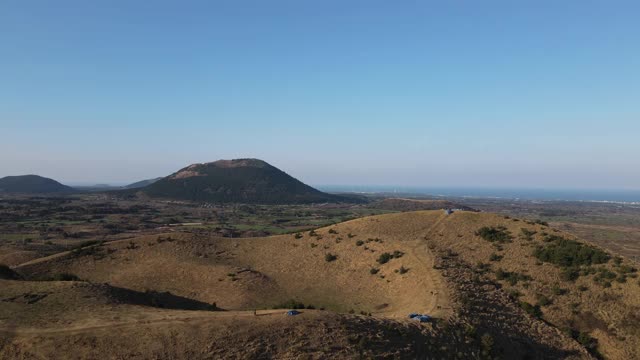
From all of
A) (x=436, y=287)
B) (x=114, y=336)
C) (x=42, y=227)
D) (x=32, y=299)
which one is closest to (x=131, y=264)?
(x=32, y=299)

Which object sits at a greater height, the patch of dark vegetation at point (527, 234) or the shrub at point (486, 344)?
the patch of dark vegetation at point (527, 234)

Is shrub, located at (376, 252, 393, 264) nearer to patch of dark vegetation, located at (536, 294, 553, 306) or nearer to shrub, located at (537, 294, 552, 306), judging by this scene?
patch of dark vegetation, located at (536, 294, 553, 306)

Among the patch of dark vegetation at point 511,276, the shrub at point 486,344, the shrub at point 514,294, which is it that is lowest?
the shrub at point 486,344

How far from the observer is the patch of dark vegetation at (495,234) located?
6788 centimetres

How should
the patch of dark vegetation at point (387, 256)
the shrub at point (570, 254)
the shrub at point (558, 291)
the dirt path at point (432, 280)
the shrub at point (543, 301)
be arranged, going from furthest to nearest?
1. the patch of dark vegetation at point (387, 256)
2. the shrub at point (570, 254)
3. the shrub at point (558, 291)
4. the shrub at point (543, 301)
5. the dirt path at point (432, 280)

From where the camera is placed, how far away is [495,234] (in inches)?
2744

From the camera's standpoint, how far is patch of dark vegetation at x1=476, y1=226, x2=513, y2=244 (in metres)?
67.9

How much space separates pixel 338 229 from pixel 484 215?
26.0m

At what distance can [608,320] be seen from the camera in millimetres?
47750

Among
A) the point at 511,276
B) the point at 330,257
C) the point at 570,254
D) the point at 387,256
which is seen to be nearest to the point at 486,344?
the point at 511,276

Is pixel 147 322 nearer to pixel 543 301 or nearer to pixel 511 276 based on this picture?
pixel 543 301

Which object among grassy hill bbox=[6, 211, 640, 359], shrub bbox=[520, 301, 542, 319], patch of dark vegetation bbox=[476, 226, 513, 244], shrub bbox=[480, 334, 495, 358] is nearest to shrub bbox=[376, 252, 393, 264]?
grassy hill bbox=[6, 211, 640, 359]

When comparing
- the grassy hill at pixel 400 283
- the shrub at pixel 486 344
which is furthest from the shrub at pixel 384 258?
the shrub at pixel 486 344

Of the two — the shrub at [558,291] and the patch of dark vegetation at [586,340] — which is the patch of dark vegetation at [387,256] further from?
the patch of dark vegetation at [586,340]
